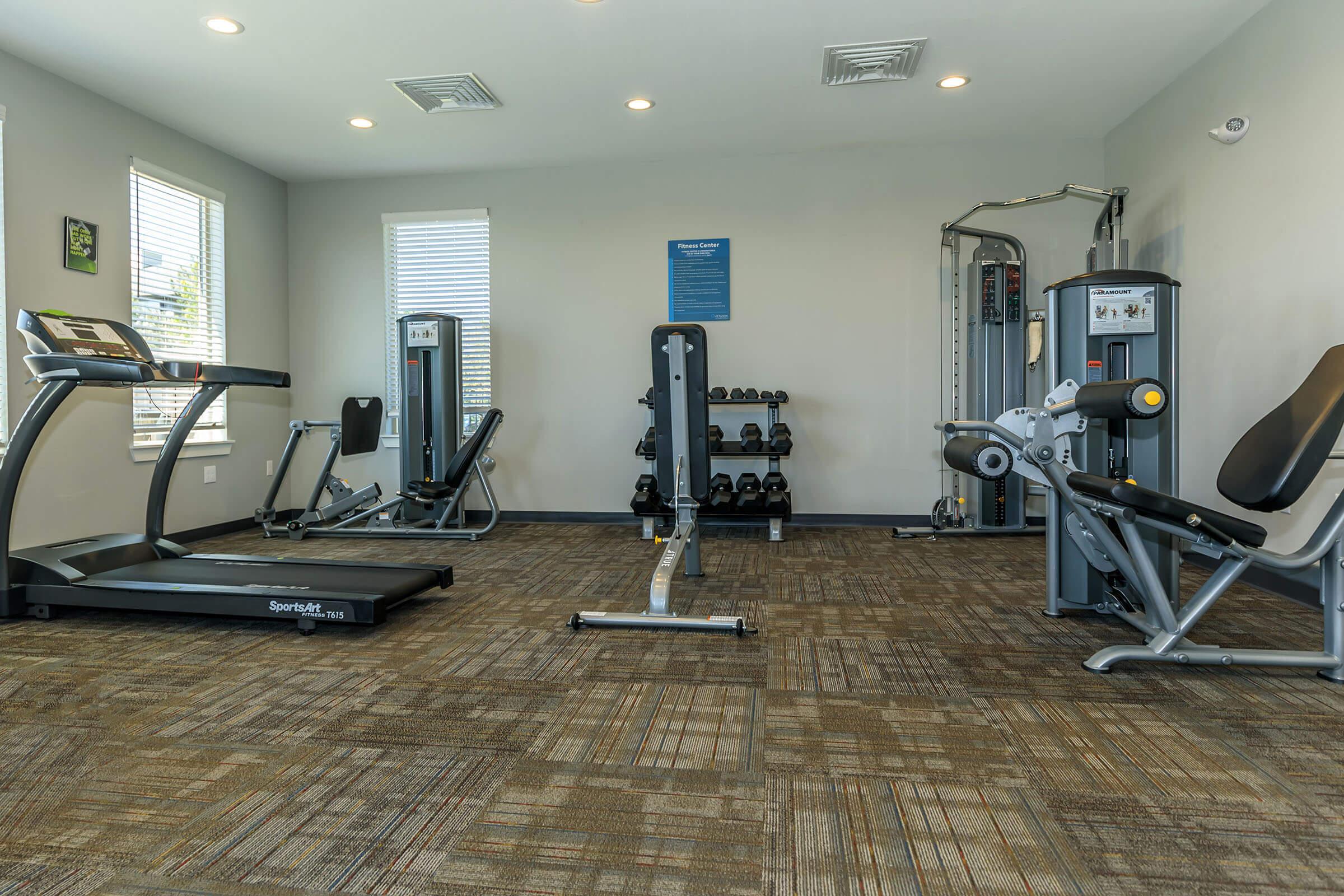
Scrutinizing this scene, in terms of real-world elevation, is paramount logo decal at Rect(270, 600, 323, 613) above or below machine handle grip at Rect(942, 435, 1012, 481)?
below

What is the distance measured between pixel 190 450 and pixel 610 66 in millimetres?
3545

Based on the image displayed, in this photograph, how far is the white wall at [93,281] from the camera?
12.4 feet

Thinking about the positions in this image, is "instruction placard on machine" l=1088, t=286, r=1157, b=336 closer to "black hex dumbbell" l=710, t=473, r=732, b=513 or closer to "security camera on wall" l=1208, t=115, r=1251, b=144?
"security camera on wall" l=1208, t=115, r=1251, b=144

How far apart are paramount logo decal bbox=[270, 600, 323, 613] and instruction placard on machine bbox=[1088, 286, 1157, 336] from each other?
3.11 meters

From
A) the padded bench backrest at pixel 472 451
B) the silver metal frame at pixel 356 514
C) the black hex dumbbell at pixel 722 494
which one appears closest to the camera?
the padded bench backrest at pixel 472 451

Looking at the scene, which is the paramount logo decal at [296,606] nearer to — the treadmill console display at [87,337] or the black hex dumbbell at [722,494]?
the treadmill console display at [87,337]

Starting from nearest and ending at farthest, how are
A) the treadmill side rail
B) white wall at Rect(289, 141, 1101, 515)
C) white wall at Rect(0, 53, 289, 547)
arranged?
the treadmill side rail → white wall at Rect(0, 53, 289, 547) → white wall at Rect(289, 141, 1101, 515)

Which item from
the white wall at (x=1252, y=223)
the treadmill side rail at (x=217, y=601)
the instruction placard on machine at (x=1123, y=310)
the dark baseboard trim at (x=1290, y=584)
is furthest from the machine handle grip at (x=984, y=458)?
the treadmill side rail at (x=217, y=601)

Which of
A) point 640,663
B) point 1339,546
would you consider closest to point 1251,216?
point 1339,546

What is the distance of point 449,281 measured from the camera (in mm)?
5797

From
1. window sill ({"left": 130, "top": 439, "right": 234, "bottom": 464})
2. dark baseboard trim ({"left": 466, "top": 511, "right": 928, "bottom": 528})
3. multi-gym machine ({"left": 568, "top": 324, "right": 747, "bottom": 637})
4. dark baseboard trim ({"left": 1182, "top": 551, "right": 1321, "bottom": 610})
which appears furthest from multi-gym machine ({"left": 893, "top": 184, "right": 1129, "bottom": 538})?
window sill ({"left": 130, "top": 439, "right": 234, "bottom": 464})

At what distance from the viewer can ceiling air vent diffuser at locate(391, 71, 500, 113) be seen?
410cm

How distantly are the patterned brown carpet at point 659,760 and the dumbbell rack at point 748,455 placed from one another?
70.2 inches

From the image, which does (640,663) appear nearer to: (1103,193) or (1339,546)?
(1339,546)
